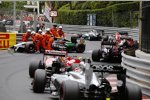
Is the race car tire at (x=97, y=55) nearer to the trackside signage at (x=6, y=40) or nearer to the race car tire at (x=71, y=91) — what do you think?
the trackside signage at (x=6, y=40)

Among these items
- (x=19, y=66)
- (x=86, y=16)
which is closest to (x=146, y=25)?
(x=19, y=66)

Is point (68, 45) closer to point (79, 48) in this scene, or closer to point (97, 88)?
point (79, 48)

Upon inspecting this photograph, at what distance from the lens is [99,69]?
1037 centimetres

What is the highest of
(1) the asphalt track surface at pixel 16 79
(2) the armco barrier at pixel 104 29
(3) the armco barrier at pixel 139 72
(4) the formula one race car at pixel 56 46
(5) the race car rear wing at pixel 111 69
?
(2) the armco barrier at pixel 104 29

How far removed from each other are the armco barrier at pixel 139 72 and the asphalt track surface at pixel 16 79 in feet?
7.68

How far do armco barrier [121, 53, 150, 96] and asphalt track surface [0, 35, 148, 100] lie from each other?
2.34m

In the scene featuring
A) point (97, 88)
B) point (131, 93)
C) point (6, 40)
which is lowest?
point (131, 93)

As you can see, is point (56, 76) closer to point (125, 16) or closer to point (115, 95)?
point (115, 95)

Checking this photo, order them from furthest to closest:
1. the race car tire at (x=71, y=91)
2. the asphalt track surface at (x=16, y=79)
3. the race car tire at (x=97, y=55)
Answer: the race car tire at (x=97, y=55)
the asphalt track surface at (x=16, y=79)
the race car tire at (x=71, y=91)

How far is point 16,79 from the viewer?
641 inches

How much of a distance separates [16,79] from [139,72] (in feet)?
16.6

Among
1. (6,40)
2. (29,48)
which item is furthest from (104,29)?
(29,48)

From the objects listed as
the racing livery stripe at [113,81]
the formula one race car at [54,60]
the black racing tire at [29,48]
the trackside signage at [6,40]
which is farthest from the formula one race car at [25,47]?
the formula one race car at [54,60]

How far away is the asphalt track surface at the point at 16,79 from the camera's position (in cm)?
1255
